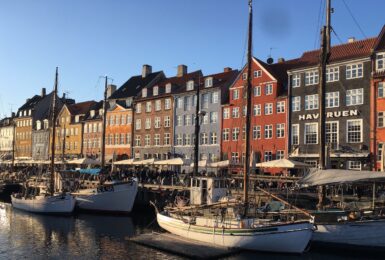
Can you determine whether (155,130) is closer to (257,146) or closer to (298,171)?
(257,146)

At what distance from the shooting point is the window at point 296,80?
50.7 meters

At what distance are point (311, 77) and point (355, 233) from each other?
2811 centimetres

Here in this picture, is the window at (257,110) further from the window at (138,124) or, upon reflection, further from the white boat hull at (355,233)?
the white boat hull at (355,233)

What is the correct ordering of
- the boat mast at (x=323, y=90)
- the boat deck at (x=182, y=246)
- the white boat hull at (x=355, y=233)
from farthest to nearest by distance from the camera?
the boat mast at (x=323, y=90), the white boat hull at (x=355, y=233), the boat deck at (x=182, y=246)

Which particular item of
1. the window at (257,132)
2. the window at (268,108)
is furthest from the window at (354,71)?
the window at (257,132)

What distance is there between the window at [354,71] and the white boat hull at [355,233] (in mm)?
24836

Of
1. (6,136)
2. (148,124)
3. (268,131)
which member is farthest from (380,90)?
(6,136)

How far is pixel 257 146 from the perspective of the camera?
180 ft

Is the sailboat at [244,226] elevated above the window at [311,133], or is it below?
below

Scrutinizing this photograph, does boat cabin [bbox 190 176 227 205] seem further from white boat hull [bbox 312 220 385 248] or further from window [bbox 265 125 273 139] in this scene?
window [bbox 265 125 273 139]

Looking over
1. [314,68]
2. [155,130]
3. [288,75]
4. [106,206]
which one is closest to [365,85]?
[314,68]

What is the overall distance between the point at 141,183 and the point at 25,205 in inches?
445

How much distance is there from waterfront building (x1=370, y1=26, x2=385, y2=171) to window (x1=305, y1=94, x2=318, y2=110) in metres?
6.27

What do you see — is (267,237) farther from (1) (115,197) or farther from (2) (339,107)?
(2) (339,107)
